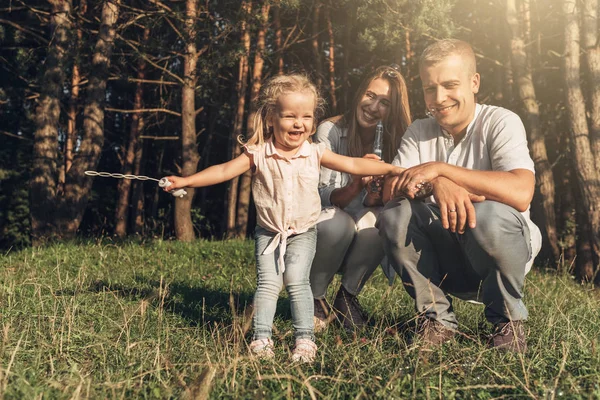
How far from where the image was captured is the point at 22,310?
14.1ft

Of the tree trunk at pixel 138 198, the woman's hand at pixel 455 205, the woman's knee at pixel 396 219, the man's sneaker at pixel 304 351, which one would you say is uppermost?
the woman's hand at pixel 455 205

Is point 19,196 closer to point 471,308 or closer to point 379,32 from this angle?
point 379,32

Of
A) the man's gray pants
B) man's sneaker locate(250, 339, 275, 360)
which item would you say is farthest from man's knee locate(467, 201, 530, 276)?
man's sneaker locate(250, 339, 275, 360)

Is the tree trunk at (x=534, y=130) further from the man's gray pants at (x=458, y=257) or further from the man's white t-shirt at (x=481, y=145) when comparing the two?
the man's gray pants at (x=458, y=257)

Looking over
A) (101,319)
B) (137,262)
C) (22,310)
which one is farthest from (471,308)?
(137,262)

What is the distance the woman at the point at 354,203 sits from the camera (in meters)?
4.27

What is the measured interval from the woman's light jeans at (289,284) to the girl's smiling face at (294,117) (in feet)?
1.82

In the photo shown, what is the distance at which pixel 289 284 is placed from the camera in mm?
3711

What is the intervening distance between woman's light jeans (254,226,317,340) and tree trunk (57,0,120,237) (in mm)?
9499

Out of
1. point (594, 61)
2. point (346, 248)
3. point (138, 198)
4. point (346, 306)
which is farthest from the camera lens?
point (138, 198)

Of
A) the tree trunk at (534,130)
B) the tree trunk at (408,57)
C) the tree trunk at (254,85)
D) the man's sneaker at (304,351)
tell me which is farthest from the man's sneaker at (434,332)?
the tree trunk at (408,57)

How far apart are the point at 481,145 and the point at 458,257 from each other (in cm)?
68

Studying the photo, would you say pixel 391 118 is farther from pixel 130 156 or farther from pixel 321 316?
pixel 130 156

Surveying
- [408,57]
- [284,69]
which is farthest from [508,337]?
[284,69]
